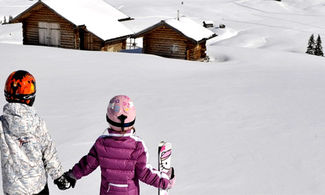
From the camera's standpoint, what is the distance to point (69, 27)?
74.2 feet

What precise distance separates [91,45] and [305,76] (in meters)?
12.6

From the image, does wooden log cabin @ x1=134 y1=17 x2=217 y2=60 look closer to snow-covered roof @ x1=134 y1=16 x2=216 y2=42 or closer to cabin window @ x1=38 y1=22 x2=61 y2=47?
snow-covered roof @ x1=134 y1=16 x2=216 y2=42

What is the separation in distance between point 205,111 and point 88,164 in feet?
22.2

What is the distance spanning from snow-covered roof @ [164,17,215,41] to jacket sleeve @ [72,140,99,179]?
1846cm

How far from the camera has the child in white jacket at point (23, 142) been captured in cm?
316

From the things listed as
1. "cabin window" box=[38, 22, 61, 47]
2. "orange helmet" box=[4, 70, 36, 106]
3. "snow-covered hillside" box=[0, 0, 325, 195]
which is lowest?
"snow-covered hillside" box=[0, 0, 325, 195]

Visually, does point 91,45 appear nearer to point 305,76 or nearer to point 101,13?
point 101,13

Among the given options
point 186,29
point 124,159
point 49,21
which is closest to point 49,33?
point 49,21

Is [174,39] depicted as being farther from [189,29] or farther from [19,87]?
[19,87]

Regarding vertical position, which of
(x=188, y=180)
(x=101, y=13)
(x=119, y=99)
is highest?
(x=101, y=13)

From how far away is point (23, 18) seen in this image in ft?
77.3

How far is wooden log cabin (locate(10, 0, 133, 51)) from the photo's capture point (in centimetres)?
2206

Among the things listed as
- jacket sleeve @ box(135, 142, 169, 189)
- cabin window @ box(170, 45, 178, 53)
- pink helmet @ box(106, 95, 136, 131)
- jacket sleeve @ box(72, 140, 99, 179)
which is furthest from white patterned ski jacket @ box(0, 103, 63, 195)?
cabin window @ box(170, 45, 178, 53)

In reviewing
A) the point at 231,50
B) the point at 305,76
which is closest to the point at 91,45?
the point at 231,50
